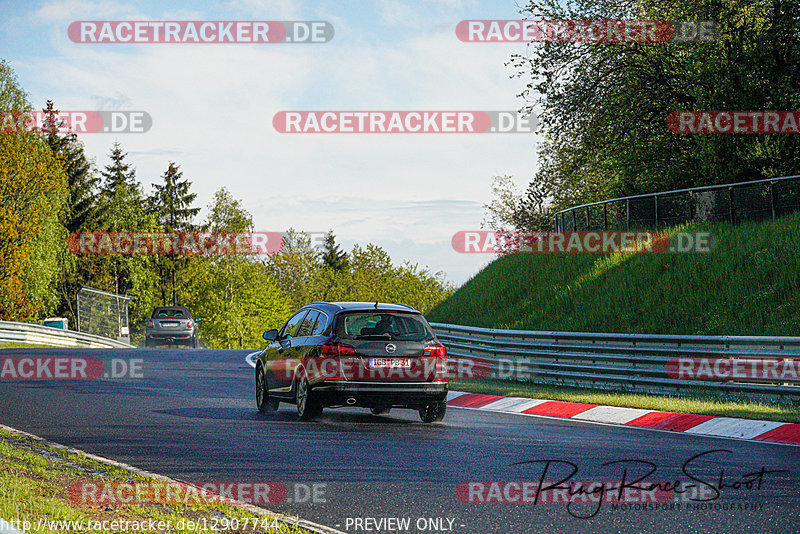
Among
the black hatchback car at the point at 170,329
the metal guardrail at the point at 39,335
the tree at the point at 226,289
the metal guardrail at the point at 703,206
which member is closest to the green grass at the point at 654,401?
the metal guardrail at the point at 703,206

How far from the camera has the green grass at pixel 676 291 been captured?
17531mm

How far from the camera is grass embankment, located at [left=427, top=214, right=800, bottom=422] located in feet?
51.7

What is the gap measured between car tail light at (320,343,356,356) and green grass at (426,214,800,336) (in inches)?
352

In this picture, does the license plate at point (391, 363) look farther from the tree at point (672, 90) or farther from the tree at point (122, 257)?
the tree at point (122, 257)

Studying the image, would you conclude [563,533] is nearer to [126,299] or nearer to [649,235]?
[649,235]

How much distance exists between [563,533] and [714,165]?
68.4 feet

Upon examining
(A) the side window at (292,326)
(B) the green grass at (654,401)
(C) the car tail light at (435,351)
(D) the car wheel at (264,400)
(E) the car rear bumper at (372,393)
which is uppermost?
(A) the side window at (292,326)

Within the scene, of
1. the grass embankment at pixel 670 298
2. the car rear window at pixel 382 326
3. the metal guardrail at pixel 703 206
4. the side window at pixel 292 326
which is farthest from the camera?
the metal guardrail at pixel 703 206

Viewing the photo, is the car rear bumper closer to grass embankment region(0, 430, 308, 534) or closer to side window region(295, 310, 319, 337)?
side window region(295, 310, 319, 337)

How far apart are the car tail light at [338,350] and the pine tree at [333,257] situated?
113m

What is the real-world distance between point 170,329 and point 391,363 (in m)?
28.1

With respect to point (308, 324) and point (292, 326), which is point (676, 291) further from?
point (308, 324)

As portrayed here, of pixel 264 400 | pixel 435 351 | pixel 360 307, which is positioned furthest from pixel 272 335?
pixel 435 351

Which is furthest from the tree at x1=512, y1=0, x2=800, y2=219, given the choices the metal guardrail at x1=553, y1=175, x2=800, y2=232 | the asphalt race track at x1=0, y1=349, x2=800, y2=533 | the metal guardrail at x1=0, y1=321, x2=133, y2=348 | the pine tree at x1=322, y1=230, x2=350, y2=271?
the pine tree at x1=322, y1=230, x2=350, y2=271
